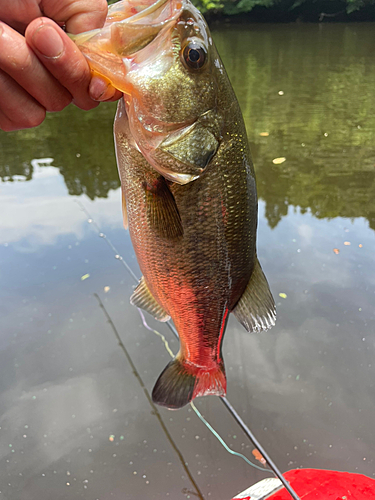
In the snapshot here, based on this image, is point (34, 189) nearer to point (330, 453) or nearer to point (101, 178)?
point (101, 178)

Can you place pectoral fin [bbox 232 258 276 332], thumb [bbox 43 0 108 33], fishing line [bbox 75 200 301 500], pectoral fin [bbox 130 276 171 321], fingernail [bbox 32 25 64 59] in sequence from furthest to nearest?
fishing line [bbox 75 200 301 500] → pectoral fin [bbox 130 276 171 321] → pectoral fin [bbox 232 258 276 332] → thumb [bbox 43 0 108 33] → fingernail [bbox 32 25 64 59]

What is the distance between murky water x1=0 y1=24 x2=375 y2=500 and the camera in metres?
2.36

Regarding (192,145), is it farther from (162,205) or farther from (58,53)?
(58,53)

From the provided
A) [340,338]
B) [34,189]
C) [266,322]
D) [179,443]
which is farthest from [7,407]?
[34,189]

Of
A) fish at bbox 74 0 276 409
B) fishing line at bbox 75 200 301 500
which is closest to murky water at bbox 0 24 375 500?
fishing line at bbox 75 200 301 500

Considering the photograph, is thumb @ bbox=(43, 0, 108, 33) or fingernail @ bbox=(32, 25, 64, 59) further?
thumb @ bbox=(43, 0, 108, 33)

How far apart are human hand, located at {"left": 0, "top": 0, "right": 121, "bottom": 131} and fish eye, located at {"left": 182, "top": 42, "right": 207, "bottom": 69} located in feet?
0.80

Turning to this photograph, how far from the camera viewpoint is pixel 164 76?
3.57 ft

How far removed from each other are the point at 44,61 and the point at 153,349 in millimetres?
2435

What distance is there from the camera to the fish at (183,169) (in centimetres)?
107

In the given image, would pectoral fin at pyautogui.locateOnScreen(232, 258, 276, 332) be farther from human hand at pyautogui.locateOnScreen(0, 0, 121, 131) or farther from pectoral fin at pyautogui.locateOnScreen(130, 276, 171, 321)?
human hand at pyautogui.locateOnScreen(0, 0, 121, 131)

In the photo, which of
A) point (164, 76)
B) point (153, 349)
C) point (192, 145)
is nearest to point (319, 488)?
point (153, 349)

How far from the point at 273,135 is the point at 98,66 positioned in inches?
253

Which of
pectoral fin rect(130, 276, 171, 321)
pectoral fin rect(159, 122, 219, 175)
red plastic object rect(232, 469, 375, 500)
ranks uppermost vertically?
pectoral fin rect(159, 122, 219, 175)
